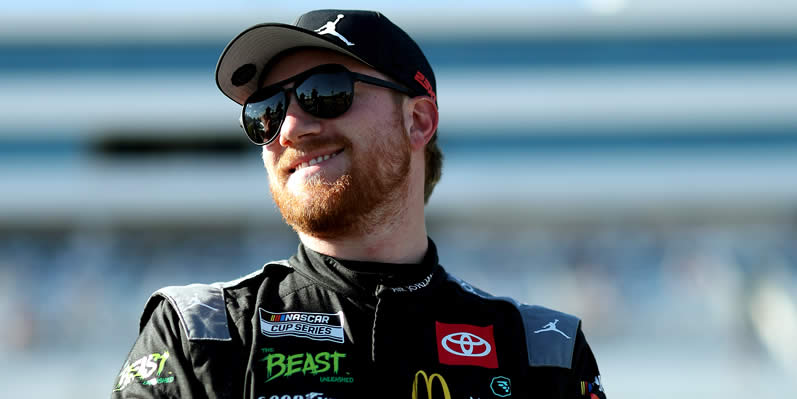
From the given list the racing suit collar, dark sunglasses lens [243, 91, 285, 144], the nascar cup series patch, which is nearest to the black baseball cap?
dark sunglasses lens [243, 91, 285, 144]

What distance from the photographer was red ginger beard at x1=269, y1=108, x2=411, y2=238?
83.3 inches

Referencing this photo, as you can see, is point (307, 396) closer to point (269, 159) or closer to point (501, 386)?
point (501, 386)

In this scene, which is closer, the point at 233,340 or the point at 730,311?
the point at 233,340

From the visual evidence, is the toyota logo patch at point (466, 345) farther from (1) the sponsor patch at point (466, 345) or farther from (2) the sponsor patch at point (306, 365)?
(2) the sponsor patch at point (306, 365)

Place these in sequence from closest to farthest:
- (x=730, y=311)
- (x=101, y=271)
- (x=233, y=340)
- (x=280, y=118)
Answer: (x=233, y=340)
(x=280, y=118)
(x=730, y=311)
(x=101, y=271)

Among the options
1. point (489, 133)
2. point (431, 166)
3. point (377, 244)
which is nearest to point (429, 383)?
point (377, 244)

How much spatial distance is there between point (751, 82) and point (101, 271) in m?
25.0

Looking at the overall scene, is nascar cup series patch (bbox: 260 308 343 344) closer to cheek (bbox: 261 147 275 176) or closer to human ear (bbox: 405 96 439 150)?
cheek (bbox: 261 147 275 176)

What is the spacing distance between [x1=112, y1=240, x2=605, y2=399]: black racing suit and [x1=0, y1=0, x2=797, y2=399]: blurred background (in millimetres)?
30044

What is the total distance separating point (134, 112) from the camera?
34.1m

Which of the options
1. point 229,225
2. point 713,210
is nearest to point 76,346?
point 229,225

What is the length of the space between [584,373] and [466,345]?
315 millimetres

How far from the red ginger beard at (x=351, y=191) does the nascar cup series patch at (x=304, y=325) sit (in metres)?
0.22

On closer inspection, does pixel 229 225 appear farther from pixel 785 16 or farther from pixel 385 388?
pixel 385 388
